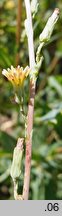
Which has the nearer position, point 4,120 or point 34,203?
point 34,203

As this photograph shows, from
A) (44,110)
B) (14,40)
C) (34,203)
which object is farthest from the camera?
(14,40)

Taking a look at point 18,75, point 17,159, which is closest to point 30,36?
point 18,75

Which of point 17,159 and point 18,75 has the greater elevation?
point 18,75

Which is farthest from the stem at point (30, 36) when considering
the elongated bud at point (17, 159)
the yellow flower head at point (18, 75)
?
the elongated bud at point (17, 159)

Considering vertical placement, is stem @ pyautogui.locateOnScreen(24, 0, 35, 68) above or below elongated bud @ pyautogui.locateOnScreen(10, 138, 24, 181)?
above

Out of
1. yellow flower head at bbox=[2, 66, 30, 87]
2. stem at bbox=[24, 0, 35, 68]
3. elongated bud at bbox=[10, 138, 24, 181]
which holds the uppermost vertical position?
stem at bbox=[24, 0, 35, 68]

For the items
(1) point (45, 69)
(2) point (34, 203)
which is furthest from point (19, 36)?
(2) point (34, 203)

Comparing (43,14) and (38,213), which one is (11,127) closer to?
(43,14)

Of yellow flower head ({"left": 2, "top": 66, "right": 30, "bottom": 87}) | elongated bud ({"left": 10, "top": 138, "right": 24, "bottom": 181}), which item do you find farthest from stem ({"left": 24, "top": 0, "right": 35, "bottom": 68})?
elongated bud ({"left": 10, "top": 138, "right": 24, "bottom": 181})

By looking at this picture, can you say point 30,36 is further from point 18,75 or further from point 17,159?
point 17,159

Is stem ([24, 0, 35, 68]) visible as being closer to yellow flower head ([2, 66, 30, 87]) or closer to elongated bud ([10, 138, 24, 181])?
yellow flower head ([2, 66, 30, 87])

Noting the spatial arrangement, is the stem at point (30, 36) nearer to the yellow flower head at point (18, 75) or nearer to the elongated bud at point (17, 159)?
the yellow flower head at point (18, 75)
